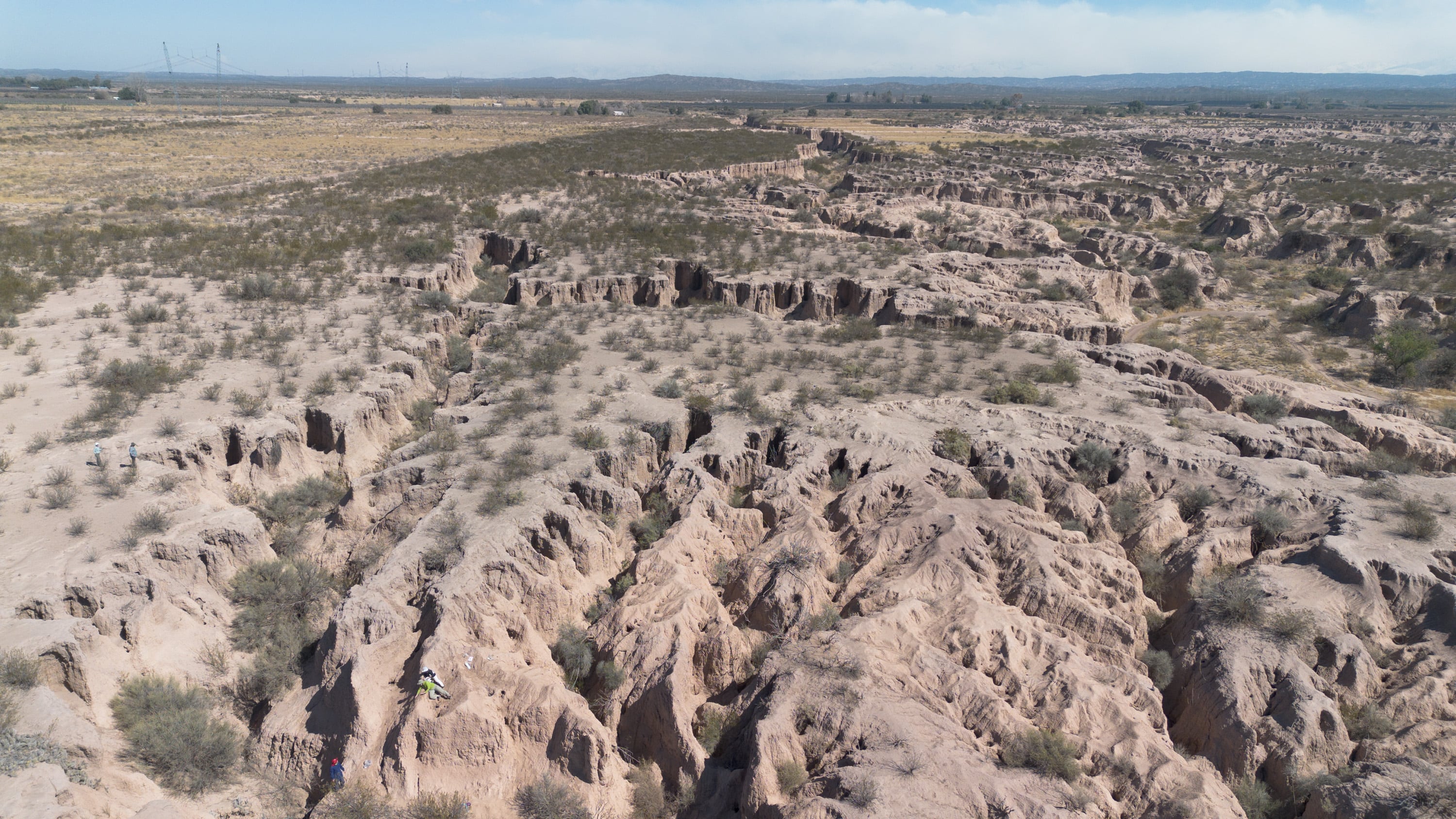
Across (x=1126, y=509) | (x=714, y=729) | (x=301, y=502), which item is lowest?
(x=714, y=729)

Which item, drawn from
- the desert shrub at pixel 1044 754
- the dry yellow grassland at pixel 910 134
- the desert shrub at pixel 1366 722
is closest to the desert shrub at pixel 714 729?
the desert shrub at pixel 1044 754

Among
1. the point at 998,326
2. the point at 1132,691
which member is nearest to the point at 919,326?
the point at 998,326

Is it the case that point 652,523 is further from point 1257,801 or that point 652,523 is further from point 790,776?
point 1257,801

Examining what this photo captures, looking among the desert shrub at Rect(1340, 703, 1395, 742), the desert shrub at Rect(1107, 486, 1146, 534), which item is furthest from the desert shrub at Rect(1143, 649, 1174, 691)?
the desert shrub at Rect(1107, 486, 1146, 534)

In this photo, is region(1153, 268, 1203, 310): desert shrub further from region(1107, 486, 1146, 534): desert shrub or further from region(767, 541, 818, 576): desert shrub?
region(767, 541, 818, 576): desert shrub

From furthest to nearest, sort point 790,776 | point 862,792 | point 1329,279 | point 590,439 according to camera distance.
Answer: point 1329,279, point 590,439, point 790,776, point 862,792

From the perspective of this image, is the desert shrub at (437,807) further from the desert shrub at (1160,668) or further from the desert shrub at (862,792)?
the desert shrub at (1160,668)

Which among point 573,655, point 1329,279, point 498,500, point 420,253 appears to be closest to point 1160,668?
point 573,655
